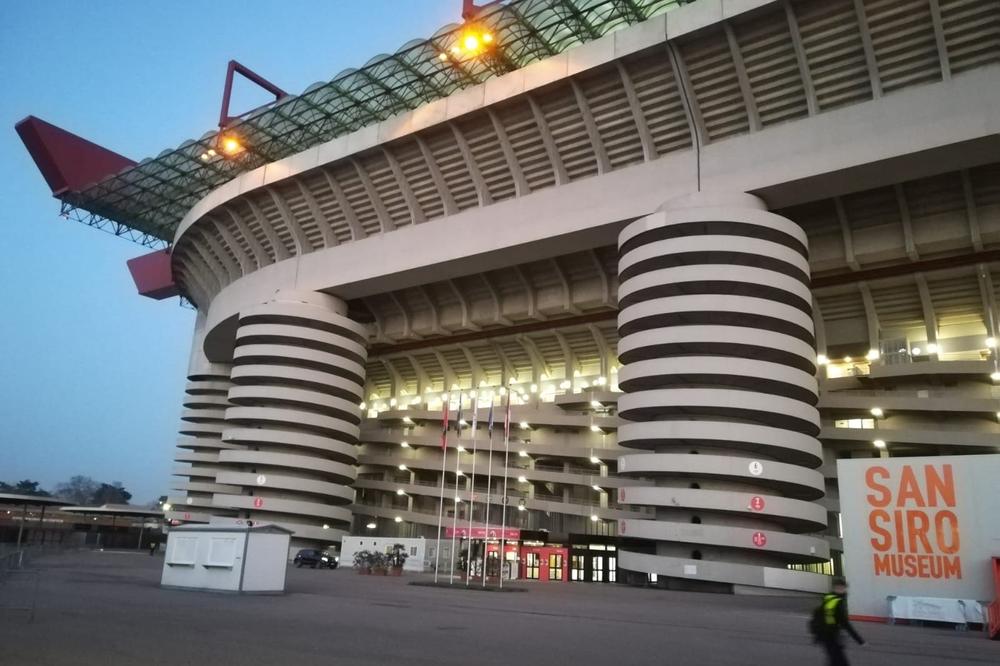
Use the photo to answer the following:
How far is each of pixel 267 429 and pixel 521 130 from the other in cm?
3013

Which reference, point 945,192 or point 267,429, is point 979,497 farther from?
point 267,429

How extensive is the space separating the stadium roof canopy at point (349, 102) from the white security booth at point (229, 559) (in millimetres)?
34487

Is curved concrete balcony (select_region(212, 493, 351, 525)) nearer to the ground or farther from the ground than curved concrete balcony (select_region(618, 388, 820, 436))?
nearer to the ground

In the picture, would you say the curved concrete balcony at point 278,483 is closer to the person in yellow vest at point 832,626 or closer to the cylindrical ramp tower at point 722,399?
the cylindrical ramp tower at point 722,399

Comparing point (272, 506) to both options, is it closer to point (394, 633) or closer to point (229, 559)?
point (229, 559)

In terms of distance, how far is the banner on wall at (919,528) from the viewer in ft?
73.2

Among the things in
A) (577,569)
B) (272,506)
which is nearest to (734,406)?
(577,569)

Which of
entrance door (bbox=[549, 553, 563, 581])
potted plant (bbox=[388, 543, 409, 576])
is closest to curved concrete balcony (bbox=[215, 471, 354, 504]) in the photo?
potted plant (bbox=[388, 543, 409, 576])

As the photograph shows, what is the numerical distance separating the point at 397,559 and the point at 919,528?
1284 inches

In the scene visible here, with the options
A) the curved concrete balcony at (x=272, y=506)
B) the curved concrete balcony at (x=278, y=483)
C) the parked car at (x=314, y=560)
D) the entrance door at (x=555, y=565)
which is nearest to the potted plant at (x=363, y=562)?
the parked car at (x=314, y=560)

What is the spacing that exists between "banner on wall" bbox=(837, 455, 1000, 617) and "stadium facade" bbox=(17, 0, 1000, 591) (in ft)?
45.9

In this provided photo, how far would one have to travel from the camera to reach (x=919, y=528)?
2319 cm

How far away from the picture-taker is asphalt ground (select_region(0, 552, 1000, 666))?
35.8 ft

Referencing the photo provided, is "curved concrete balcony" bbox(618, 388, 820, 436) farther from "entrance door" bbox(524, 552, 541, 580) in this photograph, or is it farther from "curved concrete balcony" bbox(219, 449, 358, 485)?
"curved concrete balcony" bbox(219, 449, 358, 485)
